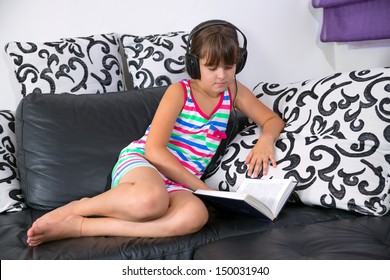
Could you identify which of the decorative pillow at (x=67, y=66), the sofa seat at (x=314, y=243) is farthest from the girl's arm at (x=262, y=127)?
the decorative pillow at (x=67, y=66)

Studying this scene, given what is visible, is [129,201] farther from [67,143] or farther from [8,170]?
[8,170]

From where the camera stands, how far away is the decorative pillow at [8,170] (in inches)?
65.7

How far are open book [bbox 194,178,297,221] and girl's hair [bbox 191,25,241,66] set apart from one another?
380 millimetres

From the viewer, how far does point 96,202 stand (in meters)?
1.48

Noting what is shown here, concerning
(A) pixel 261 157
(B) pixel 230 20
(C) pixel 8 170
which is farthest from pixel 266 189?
(B) pixel 230 20

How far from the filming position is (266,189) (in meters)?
1.50

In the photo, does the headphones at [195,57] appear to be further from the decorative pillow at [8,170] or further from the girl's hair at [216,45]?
the decorative pillow at [8,170]

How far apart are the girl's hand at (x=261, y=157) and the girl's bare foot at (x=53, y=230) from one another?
548 millimetres

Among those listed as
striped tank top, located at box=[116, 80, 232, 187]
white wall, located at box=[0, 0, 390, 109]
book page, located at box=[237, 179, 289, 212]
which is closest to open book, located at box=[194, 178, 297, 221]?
book page, located at box=[237, 179, 289, 212]

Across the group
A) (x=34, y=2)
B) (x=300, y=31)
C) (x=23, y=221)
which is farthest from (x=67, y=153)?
(x=300, y=31)

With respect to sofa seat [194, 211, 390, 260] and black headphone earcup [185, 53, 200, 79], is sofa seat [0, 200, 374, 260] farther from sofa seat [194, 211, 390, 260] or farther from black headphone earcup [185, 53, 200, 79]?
black headphone earcup [185, 53, 200, 79]

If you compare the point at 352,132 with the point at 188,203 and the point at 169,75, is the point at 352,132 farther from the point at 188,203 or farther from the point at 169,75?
the point at 169,75

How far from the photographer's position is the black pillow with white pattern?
1483 mm

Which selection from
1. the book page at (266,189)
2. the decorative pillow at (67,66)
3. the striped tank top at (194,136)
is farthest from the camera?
the decorative pillow at (67,66)
